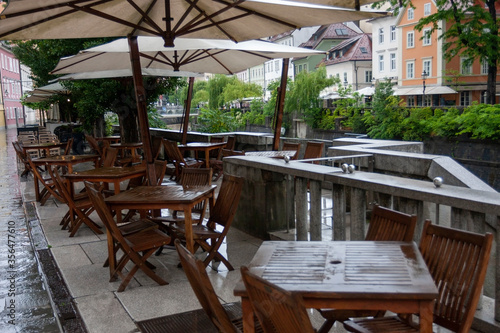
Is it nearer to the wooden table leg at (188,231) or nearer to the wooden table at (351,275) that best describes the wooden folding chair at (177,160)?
the wooden table leg at (188,231)

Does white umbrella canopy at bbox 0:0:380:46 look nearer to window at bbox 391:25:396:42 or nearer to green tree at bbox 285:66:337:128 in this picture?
green tree at bbox 285:66:337:128

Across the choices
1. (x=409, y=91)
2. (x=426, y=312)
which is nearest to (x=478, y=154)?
(x=426, y=312)

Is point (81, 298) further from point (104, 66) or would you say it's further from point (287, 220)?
point (104, 66)

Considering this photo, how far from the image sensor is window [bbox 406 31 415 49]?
2106 inches

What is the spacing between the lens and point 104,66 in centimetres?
895

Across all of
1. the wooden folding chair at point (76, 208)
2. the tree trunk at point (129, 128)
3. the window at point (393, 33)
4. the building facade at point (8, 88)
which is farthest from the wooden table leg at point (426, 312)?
the building facade at point (8, 88)

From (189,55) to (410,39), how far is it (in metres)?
48.7

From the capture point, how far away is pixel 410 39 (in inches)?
2121

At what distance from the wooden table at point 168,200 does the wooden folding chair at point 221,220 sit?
181 mm

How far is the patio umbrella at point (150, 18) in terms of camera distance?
16.6ft

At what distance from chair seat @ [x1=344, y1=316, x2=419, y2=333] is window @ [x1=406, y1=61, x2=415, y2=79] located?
175 feet

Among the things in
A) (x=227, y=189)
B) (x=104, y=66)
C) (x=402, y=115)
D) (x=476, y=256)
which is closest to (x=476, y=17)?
(x=402, y=115)

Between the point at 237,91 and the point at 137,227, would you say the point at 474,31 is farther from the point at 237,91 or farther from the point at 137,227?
the point at 237,91

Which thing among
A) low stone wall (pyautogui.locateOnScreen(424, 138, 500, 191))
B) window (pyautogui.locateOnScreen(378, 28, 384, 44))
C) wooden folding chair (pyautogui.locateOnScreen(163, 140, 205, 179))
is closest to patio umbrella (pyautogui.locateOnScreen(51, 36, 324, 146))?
wooden folding chair (pyautogui.locateOnScreen(163, 140, 205, 179))
